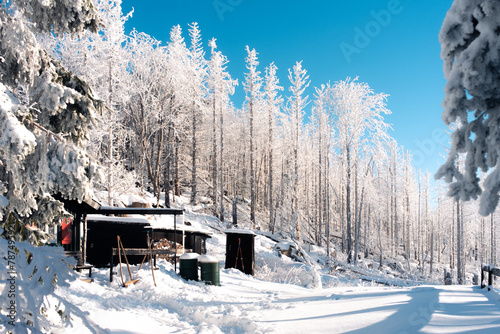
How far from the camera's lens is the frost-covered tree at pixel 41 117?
4.41 m

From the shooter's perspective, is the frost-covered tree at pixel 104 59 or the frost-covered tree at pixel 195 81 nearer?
the frost-covered tree at pixel 104 59

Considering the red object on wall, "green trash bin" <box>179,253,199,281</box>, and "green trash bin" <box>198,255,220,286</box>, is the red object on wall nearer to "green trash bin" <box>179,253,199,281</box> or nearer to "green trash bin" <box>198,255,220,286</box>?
"green trash bin" <box>179,253,199,281</box>

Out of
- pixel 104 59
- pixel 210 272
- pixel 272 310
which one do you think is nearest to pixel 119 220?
pixel 210 272

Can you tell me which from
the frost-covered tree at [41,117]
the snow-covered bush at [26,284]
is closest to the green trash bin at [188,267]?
the frost-covered tree at [41,117]

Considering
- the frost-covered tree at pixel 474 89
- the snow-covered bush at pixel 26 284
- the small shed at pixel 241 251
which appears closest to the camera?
the frost-covered tree at pixel 474 89

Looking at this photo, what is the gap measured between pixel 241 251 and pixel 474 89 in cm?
1603

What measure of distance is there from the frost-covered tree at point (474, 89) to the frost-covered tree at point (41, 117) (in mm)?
4614

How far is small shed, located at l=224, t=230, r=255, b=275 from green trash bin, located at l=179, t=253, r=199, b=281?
486 cm

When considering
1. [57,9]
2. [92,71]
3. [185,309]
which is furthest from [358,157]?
[57,9]

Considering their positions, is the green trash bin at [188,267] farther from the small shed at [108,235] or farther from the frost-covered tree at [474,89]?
the frost-covered tree at [474,89]

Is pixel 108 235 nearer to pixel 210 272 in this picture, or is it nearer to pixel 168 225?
pixel 168 225

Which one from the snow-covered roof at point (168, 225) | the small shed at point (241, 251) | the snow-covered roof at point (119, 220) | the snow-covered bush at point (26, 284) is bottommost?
the small shed at point (241, 251)

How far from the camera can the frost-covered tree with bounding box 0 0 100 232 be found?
441 centimetres

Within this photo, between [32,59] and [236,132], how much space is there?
120 ft
